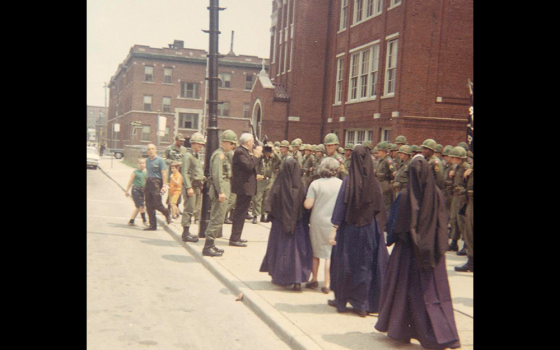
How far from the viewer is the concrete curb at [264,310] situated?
5.61m

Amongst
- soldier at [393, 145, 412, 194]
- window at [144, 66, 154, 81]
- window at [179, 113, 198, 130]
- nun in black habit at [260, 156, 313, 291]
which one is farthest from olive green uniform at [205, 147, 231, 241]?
window at [179, 113, 198, 130]

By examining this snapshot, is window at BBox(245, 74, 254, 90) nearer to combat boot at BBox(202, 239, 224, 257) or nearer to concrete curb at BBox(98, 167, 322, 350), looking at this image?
concrete curb at BBox(98, 167, 322, 350)

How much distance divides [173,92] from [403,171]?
172 ft

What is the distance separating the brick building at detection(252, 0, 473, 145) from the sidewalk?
11931 millimetres

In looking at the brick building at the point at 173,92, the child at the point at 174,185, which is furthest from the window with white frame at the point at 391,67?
the brick building at the point at 173,92

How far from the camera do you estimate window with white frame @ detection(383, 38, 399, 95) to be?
893 inches

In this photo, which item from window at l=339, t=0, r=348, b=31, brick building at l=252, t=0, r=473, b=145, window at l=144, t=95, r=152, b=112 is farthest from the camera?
window at l=144, t=95, r=152, b=112

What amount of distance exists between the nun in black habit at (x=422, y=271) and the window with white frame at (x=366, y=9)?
20.3 m

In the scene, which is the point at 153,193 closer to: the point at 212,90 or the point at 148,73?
the point at 212,90

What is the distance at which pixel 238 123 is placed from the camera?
6494cm

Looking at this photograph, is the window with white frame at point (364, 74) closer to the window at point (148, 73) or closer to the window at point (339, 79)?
the window at point (339, 79)
